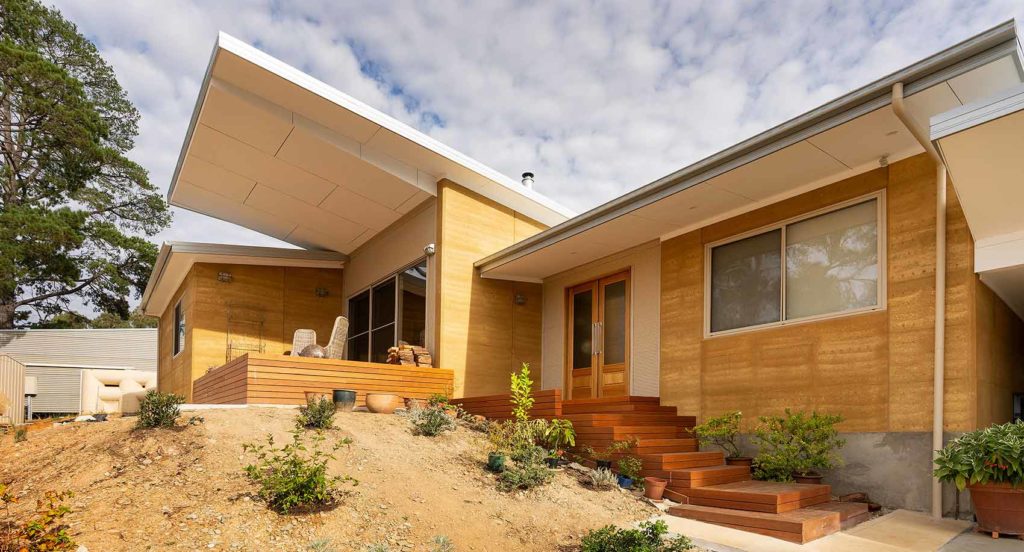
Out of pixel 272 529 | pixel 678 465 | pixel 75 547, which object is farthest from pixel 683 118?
pixel 75 547

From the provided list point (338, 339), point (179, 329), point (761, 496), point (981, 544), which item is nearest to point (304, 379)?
point (338, 339)

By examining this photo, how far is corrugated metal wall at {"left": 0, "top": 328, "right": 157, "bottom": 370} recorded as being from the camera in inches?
828

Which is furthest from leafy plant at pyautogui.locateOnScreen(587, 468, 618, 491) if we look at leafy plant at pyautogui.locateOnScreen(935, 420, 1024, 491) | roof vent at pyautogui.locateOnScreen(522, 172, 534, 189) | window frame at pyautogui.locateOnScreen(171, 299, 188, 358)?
window frame at pyautogui.locateOnScreen(171, 299, 188, 358)

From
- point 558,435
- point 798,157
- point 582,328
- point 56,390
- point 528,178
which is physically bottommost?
point 56,390

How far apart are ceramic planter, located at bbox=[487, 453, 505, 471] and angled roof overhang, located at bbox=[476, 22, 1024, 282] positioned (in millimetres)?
3294

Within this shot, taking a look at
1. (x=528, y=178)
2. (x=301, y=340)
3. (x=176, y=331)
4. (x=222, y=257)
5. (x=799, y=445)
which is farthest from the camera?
(x=176, y=331)

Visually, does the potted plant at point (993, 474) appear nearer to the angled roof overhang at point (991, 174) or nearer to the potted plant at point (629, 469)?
the angled roof overhang at point (991, 174)

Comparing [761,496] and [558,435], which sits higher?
[558,435]

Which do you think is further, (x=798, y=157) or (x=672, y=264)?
(x=672, y=264)

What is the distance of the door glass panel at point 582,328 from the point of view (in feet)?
33.6

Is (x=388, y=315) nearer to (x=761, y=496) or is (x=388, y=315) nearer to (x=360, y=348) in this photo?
(x=360, y=348)

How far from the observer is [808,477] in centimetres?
633

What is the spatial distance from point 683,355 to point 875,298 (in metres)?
2.42

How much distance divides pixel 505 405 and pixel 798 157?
4558 millimetres
